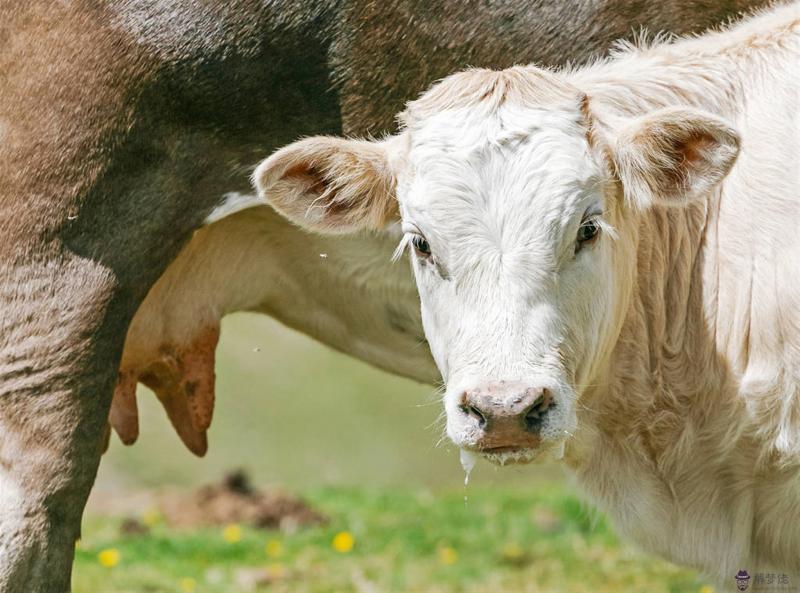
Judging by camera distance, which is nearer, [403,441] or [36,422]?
[36,422]

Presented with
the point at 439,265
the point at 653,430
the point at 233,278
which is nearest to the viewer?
the point at 439,265

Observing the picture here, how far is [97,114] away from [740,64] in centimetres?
208

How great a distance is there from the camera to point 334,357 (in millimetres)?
9594

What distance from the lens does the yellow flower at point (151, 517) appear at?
322 inches

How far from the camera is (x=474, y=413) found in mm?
3672

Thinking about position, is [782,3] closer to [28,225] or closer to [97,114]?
[97,114]

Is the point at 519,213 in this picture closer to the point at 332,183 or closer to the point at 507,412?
the point at 507,412

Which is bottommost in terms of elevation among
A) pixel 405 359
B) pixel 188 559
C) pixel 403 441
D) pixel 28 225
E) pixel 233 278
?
pixel 403 441

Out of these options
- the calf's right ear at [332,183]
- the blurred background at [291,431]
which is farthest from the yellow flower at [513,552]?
the calf's right ear at [332,183]

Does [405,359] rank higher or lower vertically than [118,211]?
lower

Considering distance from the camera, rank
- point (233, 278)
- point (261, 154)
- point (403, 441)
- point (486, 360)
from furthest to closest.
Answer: point (403, 441)
point (233, 278)
point (261, 154)
point (486, 360)

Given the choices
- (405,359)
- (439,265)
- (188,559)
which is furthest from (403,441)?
(439,265)

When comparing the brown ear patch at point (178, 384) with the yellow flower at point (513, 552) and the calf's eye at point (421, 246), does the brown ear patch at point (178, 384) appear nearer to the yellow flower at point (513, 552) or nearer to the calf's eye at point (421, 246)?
the calf's eye at point (421, 246)

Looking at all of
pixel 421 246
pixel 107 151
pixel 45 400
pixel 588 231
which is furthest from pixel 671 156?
pixel 45 400
